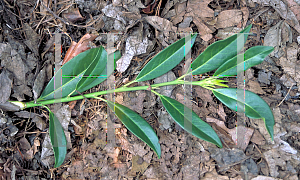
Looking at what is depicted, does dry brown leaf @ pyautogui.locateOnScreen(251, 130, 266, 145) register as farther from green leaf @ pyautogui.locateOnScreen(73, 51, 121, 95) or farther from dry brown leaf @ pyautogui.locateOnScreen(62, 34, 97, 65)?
dry brown leaf @ pyautogui.locateOnScreen(62, 34, 97, 65)

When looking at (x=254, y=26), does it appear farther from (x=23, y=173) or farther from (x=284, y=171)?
(x=23, y=173)

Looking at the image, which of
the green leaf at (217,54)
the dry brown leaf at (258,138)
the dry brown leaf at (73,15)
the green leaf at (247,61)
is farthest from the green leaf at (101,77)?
the dry brown leaf at (258,138)

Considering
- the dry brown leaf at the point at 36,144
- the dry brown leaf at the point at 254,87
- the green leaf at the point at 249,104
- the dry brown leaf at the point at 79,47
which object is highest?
the dry brown leaf at the point at 79,47

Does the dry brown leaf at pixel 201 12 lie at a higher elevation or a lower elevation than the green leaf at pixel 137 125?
higher

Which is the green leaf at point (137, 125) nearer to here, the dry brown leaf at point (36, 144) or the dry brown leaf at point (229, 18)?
the dry brown leaf at point (36, 144)

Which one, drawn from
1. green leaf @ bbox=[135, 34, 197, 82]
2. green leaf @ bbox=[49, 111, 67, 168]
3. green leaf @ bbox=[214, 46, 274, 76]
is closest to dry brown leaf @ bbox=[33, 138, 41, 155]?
green leaf @ bbox=[49, 111, 67, 168]

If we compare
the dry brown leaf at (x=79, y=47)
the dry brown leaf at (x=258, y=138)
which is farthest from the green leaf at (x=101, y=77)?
the dry brown leaf at (x=258, y=138)

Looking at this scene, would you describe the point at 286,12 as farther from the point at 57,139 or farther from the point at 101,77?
the point at 57,139
